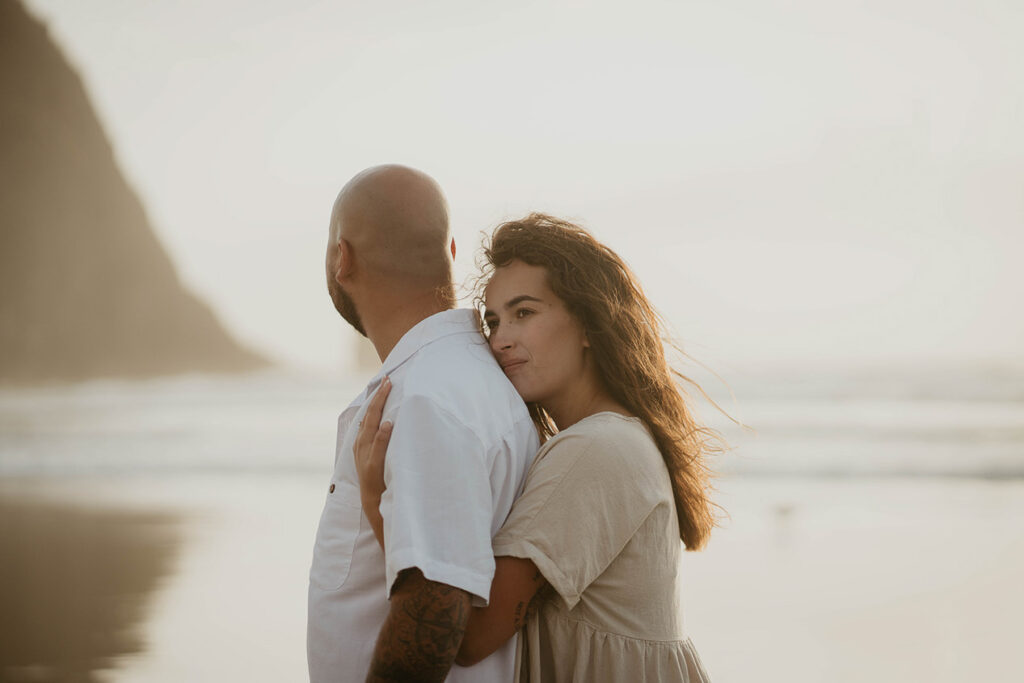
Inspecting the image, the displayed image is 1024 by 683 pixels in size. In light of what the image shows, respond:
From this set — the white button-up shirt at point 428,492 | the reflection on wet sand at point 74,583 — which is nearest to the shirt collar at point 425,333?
the white button-up shirt at point 428,492

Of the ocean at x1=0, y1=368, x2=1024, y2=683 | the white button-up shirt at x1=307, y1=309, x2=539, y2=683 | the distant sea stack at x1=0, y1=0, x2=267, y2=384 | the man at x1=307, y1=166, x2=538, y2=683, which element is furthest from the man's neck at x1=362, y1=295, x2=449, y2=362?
the distant sea stack at x1=0, y1=0, x2=267, y2=384

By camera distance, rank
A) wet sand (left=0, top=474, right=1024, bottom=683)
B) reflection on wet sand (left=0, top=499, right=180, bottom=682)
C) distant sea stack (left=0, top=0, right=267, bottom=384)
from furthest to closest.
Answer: distant sea stack (left=0, top=0, right=267, bottom=384)
wet sand (left=0, top=474, right=1024, bottom=683)
reflection on wet sand (left=0, top=499, right=180, bottom=682)

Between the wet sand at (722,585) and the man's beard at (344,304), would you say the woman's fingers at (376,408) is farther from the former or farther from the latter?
the wet sand at (722,585)

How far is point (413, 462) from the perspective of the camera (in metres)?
1.78

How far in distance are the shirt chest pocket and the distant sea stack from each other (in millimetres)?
44124

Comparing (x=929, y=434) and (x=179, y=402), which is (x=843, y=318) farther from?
(x=179, y=402)

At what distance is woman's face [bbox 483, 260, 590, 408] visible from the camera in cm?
227

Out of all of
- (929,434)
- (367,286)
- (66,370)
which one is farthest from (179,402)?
(66,370)

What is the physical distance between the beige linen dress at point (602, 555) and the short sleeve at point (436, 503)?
0.17 metres

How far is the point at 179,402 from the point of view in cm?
2067

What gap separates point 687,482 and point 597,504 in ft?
1.33

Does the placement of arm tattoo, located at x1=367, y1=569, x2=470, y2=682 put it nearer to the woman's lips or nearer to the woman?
the woman

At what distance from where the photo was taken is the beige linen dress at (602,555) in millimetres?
1946

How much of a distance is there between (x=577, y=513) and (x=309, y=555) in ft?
18.7
